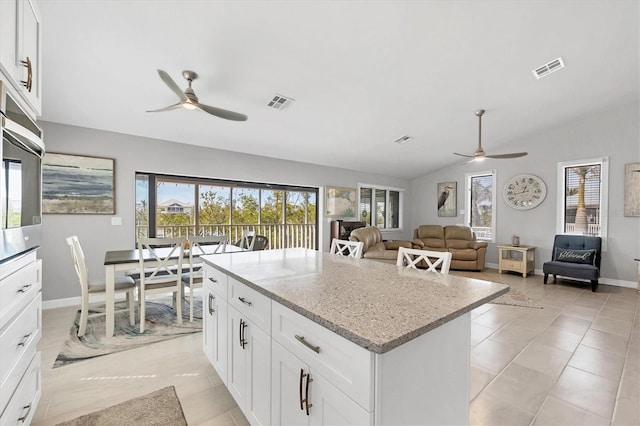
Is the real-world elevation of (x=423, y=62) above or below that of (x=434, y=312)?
above

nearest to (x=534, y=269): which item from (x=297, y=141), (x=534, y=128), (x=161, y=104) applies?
(x=534, y=128)

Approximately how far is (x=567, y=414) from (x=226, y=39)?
380 centimetres

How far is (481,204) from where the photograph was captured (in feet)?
23.0

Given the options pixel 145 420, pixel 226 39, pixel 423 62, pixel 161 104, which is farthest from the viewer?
pixel 161 104

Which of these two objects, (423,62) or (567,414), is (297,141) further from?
(567,414)

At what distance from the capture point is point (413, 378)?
3.24 ft

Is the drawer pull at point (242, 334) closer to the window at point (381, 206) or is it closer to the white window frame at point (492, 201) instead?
the window at point (381, 206)

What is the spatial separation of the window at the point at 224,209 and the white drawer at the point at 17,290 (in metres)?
2.91

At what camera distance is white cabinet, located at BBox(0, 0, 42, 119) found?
118cm

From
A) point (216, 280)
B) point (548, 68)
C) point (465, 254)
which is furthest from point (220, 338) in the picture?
point (465, 254)

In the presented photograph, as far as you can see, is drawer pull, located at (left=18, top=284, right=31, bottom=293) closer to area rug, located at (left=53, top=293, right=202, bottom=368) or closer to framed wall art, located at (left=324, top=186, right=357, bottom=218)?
area rug, located at (left=53, top=293, right=202, bottom=368)

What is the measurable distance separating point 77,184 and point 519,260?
7.82 metres

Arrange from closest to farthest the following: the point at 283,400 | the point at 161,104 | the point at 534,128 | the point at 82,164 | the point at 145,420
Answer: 1. the point at 283,400
2. the point at 145,420
3. the point at 161,104
4. the point at 82,164
5. the point at 534,128

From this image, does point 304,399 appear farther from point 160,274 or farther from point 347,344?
point 160,274
